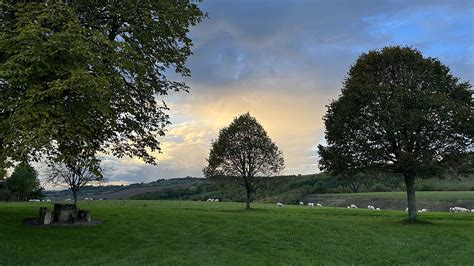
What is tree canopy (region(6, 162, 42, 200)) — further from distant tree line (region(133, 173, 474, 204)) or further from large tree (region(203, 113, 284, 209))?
large tree (region(203, 113, 284, 209))

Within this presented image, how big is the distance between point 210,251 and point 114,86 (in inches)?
325

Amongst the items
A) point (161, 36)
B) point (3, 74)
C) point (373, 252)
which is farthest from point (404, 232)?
point (3, 74)

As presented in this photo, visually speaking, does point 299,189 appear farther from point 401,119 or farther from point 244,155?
point 401,119

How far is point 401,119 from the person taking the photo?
91.6 feet

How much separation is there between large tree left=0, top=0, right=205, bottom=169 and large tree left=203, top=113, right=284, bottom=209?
33245 millimetres

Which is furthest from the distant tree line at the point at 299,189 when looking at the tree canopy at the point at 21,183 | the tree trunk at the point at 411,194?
the tree trunk at the point at 411,194

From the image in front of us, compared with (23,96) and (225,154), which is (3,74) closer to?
(23,96)

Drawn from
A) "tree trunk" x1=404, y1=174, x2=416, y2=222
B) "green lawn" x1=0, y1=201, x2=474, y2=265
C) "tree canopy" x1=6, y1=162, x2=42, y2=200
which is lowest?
"green lawn" x1=0, y1=201, x2=474, y2=265

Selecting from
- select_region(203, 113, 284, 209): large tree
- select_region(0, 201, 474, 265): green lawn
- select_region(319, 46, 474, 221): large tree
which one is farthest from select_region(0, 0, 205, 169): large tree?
select_region(203, 113, 284, 209): large tree

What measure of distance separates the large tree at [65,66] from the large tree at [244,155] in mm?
33245

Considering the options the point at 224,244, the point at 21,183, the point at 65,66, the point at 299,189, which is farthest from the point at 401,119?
the point at 21,183

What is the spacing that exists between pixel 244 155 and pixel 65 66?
130ft

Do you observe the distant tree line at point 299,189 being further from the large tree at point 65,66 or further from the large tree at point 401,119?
the large tree at point 65,66

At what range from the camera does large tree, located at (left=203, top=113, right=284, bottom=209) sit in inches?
2110
